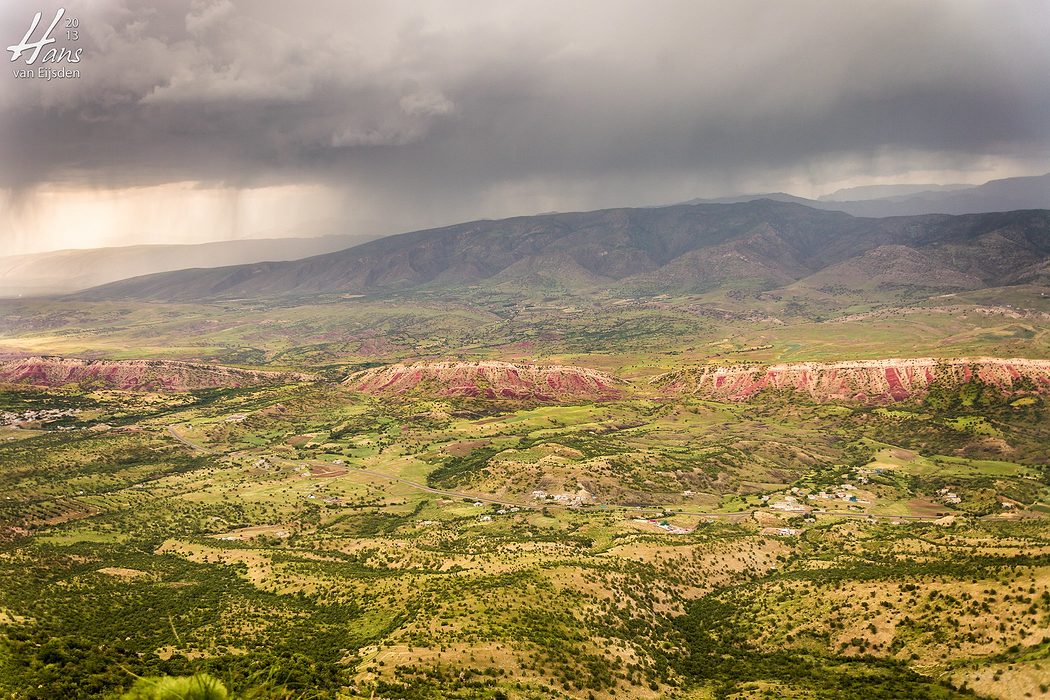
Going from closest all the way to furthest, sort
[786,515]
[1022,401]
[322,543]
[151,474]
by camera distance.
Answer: [322,543], [786,515], [151,474], [1022,401]

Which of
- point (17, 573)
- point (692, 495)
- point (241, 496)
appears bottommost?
point (692, 495)

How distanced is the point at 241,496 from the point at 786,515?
127 meters

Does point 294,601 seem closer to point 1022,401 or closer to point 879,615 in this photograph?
point 879,615

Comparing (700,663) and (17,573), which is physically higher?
(17,573)

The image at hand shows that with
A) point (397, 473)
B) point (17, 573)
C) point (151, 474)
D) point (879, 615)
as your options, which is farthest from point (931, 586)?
point (151, 474)

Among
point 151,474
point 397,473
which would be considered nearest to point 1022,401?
point 397,473

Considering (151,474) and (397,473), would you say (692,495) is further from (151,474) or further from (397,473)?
(151,474)

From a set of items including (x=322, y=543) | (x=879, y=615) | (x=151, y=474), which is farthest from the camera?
(x=151, y=474)

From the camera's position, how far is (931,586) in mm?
Answer: 72500

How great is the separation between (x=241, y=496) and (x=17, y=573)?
6746 centimetres

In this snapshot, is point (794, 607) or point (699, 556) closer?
point (794, 607)

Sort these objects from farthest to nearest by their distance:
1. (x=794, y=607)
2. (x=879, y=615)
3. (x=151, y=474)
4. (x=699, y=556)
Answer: (x=151, y=474) → (x=699, y=556) → (x=794, y=607) → (x=879, y=615)

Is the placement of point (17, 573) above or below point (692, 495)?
above

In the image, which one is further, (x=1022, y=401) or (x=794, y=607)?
(x=1022, y=401)
